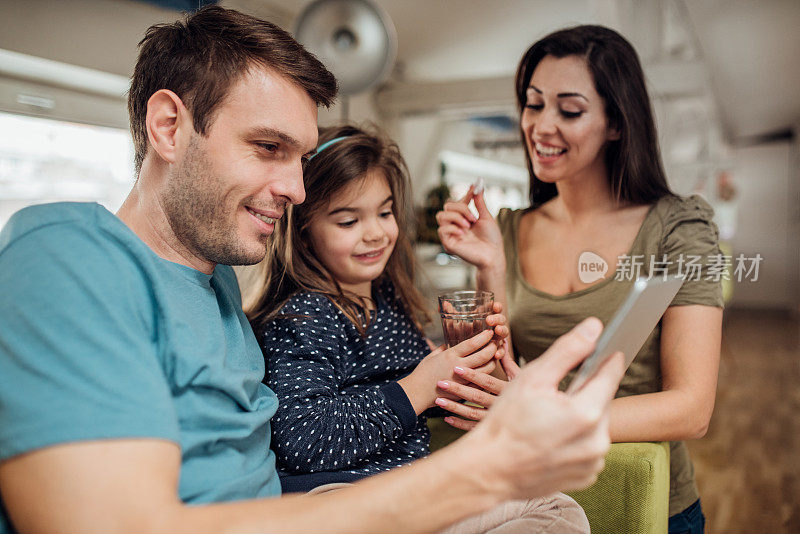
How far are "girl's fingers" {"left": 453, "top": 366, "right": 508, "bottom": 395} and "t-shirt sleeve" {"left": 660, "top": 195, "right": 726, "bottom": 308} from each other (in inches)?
16.7

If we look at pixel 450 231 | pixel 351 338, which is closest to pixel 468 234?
pixel 450 231

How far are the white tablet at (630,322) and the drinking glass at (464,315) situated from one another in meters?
0.33

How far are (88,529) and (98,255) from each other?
293 millimetres

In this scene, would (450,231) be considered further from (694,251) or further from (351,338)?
(694,251)

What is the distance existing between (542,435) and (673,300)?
2.67 ft

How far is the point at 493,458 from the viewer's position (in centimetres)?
58

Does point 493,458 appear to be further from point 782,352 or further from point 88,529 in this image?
point 782,352

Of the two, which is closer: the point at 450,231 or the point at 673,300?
→ the point at 673,300

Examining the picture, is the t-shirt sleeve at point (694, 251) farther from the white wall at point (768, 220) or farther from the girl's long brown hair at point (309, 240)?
the white wall at point (768, 220)

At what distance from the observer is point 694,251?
1293 mm

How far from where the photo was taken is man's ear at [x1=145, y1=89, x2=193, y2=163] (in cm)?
85

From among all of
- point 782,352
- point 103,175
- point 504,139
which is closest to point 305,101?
point 103,175

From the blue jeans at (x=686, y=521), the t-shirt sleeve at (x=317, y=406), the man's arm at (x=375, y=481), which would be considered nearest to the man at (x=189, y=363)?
the man's arm at (x=375, y=481)

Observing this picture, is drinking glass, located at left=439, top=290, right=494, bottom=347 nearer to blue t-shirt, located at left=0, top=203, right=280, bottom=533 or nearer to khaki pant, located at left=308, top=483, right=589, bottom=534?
khaki pant, located at left=308, top=483, right=589, bottom=534
